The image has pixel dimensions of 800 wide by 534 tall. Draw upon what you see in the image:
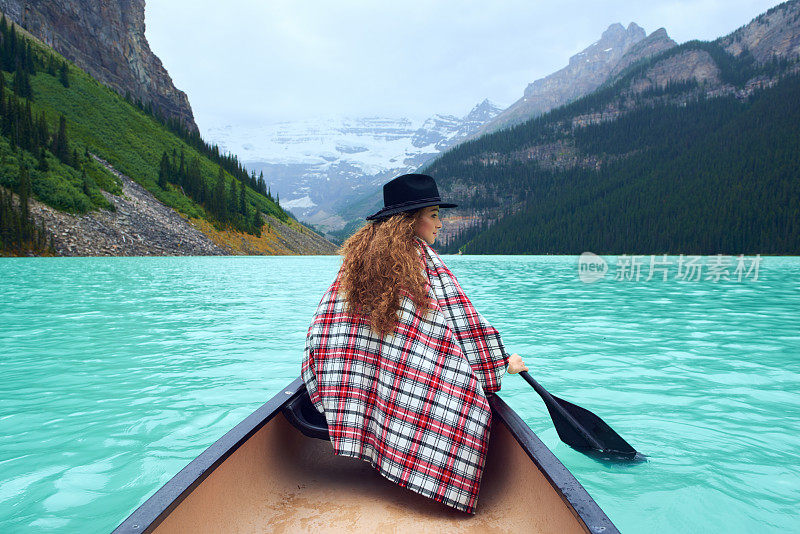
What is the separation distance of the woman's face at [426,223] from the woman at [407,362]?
36mm

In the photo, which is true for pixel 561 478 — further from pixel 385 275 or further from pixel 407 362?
pixel 385 275

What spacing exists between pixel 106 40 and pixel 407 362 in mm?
127030

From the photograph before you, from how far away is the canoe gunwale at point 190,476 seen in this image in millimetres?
1729

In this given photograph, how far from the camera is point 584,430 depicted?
418cm

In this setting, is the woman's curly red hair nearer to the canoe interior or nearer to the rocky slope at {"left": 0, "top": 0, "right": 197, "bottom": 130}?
the canoe interior

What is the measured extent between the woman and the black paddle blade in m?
1.75

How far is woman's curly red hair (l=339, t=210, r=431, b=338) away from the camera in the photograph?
2.67 meters

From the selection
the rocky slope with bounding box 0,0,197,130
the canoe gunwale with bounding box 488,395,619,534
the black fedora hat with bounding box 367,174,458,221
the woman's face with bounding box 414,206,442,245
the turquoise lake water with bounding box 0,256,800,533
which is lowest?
the turquoise lake water with bounding box 0,256,800,533

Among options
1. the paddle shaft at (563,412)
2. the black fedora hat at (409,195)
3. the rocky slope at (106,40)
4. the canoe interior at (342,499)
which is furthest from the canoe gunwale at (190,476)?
the rocky slope at (106,40)

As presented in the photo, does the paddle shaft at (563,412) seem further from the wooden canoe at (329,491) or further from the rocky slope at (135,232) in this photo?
the rocky slope at (135,232)

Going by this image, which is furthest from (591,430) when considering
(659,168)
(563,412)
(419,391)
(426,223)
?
(659,168)

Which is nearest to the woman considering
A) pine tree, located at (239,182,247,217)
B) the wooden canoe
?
the wooden canoe

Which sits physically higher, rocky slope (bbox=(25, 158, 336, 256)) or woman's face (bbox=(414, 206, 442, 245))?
rocky slope (bbox=(25, 158, 336, 256))

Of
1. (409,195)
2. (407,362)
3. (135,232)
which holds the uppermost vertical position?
(135,232)
